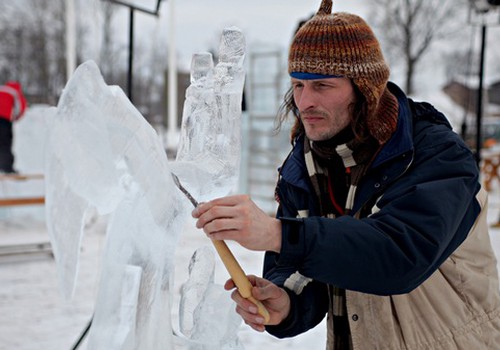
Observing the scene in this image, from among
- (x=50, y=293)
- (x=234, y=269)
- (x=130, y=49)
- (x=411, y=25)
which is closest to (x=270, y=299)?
(x=234, y=269)

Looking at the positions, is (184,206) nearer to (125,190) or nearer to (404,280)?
(125,190)

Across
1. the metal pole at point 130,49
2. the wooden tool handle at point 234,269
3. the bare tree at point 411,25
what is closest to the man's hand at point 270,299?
the wooden tool handle at point 234,269

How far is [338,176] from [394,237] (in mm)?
458

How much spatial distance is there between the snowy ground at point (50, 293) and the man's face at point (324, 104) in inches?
43.6

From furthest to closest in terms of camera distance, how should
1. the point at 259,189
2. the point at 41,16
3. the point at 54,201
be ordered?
the point at 41,16, the point at 259,189, the point at 54,201

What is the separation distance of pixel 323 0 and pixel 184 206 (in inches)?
29.1

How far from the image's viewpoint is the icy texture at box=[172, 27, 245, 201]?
128 centimetres

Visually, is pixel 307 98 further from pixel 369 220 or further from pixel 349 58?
pixel 369 220

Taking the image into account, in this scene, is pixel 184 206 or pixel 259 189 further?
pixel 259 189

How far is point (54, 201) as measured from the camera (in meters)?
1.09

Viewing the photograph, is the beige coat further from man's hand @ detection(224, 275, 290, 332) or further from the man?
man's hand @ detection(224, 275, 290, 332)

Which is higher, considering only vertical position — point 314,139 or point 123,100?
point 123,100

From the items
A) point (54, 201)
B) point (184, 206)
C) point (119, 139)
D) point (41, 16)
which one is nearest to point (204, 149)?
point (184, 206)

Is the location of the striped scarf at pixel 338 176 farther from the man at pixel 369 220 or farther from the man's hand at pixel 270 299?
the man's hand at pixel 270 299
